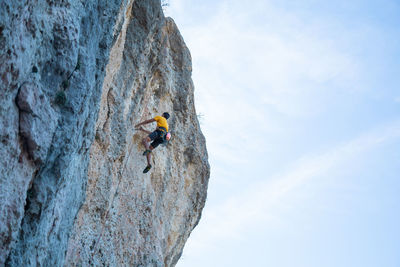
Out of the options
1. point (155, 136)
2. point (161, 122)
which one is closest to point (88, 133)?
point (155, 136)

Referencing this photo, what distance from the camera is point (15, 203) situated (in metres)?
4.96

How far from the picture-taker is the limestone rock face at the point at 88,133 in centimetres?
497

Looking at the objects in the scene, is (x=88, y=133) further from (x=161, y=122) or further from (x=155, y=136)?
(x=161, y=122)

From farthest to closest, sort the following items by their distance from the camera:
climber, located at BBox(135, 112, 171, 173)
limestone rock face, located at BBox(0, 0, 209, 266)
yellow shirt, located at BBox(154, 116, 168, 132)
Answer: yellow shirt, located at BBox(154, 116, 168, 132), climber, located at BBox(135, 112, 171, 173), limestone rock face, located at BBox(0, 0, 209, 266)

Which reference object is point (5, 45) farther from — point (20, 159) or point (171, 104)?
point (171, 104)

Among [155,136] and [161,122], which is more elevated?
[161,122]

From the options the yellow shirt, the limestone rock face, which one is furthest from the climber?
the limestone rock face

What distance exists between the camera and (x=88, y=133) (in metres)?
6.95

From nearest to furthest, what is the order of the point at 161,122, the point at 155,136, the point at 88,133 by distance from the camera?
the point at 88,133, the point at 155,136, the point at 161,122

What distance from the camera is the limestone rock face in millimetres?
4973

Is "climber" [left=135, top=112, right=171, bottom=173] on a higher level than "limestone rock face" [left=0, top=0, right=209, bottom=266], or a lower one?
higher

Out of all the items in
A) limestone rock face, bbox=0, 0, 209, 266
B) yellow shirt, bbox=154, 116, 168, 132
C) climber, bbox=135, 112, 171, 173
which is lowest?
limestone rock face, bbox=0, 0, 209, 266

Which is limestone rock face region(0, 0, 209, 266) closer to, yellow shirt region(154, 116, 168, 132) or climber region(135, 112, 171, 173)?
climber region(135, 112, 171, 173)

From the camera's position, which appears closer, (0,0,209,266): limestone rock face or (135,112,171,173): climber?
(0,0,209,266): limestone rock face
